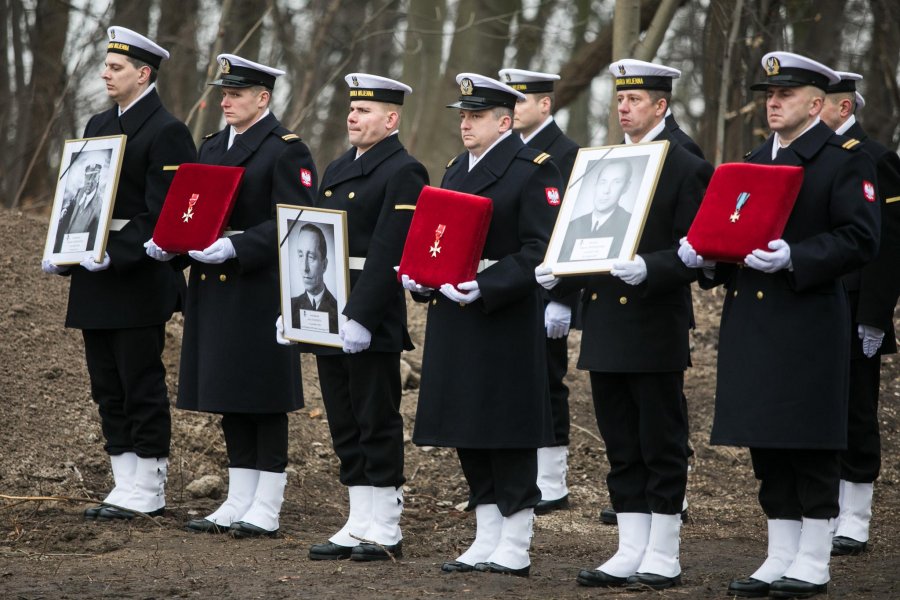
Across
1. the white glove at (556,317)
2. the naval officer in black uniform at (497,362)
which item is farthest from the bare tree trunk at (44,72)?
the naval officer in black uniform at (497,362)

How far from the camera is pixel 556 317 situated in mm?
7297

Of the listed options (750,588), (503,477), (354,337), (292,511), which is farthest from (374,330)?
(292,511)

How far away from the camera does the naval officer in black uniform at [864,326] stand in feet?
21.7

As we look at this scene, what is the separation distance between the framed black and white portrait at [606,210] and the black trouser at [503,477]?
92cm

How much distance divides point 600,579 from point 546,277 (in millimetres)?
1276

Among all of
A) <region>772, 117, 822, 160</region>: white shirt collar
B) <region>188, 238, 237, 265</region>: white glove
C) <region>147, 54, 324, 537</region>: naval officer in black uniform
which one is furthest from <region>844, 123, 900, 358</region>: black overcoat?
<region>188, 238, 237, 265</region>: white glove

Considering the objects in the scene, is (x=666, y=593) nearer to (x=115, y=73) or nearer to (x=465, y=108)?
(x=465, y=108)

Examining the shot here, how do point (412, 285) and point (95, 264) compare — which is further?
point (95, 264)

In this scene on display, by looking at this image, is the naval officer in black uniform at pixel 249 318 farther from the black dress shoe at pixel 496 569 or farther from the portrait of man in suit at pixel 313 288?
the black dress shoe at pixel 496 569

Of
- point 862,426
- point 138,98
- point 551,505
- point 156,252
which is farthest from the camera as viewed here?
point 551,505

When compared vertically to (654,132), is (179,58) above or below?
above

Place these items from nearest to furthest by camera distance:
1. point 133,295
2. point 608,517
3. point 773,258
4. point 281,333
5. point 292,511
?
point 773,258, point 281,333, point 133,295, point 608,517, point 292,511

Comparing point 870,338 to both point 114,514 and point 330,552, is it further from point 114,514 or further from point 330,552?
point 114,514

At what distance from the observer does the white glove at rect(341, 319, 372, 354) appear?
598cm
